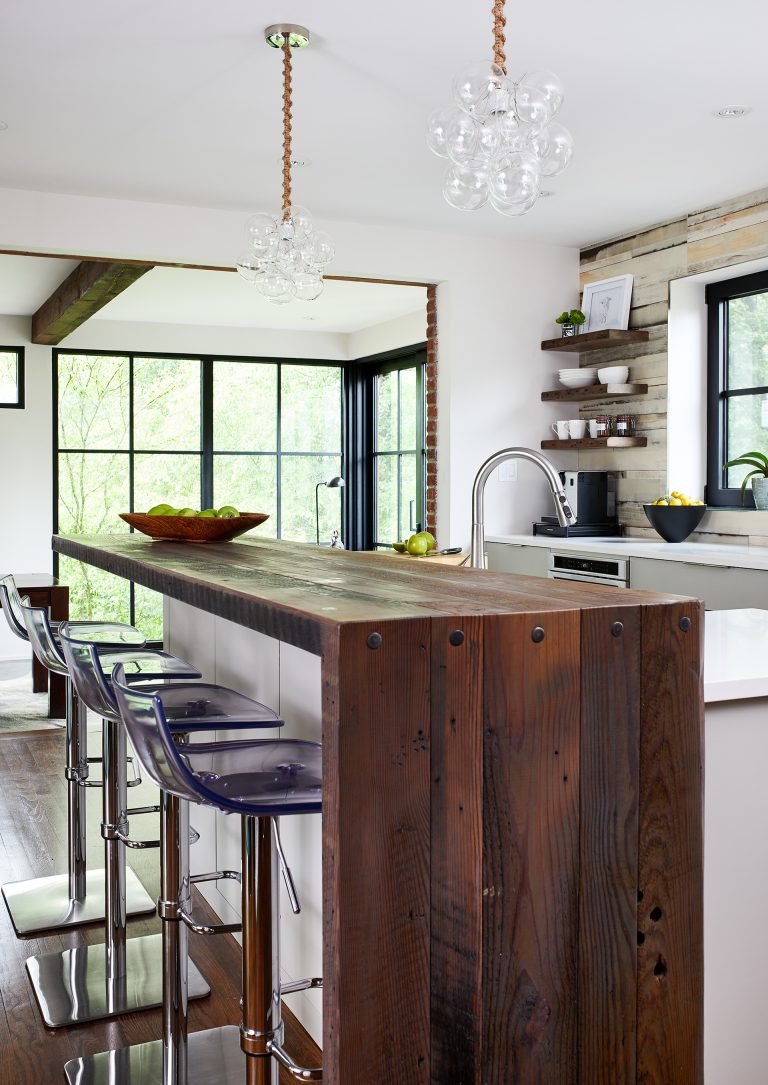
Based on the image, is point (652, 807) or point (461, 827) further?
point (652, 807)

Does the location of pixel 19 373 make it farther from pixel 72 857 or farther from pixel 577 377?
pixel 72 857

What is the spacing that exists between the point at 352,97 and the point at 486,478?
1.85m

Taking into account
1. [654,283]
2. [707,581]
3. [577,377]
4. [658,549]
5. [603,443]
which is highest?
[654,283]

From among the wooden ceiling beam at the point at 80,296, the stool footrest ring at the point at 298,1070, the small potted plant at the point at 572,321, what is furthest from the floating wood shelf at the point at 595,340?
the stool footrest ring at the point at 298,1070

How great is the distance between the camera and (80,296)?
6.16 metres

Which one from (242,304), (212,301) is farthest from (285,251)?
(242,304)

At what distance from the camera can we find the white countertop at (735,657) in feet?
5.51

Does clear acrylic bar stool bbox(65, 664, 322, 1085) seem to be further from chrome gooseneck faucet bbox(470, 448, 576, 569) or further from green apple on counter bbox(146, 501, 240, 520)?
green apple on counter bbox(146, 501, 240, 520)

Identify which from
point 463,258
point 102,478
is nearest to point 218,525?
point 463,258

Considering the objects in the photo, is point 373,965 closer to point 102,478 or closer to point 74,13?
point 74,13

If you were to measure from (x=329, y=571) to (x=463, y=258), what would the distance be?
3.97 m

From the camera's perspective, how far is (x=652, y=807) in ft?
4.70

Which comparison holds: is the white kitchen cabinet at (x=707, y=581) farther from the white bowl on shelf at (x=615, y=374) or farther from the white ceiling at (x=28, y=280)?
the white ceiling at (x=28, y=280)

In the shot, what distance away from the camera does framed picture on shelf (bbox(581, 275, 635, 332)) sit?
5422mm
